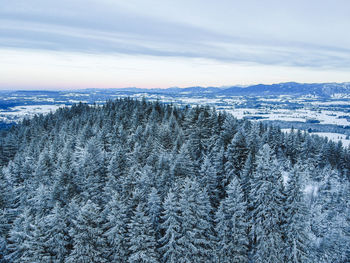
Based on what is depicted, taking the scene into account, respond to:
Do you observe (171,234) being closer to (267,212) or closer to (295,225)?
(267,212)

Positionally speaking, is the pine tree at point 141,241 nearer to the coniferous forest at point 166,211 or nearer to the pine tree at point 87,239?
the coniferous forest at point 166,211

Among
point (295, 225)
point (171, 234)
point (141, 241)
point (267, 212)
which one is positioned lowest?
point (295, 225)

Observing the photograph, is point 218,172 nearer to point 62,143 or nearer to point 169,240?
point 169,240

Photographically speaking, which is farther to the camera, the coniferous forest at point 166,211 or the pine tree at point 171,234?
the pine tree at point 171,234

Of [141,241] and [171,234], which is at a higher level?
[141,241]

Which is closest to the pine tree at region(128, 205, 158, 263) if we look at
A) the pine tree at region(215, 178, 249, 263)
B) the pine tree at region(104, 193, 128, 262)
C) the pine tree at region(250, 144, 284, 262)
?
the pine tree at region(104, 193, 128, 262)

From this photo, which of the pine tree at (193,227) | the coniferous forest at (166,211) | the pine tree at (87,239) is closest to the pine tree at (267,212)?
the coniferous forest at (166,211)

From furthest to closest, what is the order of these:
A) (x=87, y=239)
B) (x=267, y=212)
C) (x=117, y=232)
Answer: (x=267, y=212), (x=117, y=232), (x=87, y=239)

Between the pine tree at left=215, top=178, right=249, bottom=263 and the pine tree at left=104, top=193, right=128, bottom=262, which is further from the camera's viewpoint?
the pine tree at left=215, top=178, right=249, bottom=263

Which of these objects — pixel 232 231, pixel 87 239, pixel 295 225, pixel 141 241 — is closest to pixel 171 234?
pixel 141 241

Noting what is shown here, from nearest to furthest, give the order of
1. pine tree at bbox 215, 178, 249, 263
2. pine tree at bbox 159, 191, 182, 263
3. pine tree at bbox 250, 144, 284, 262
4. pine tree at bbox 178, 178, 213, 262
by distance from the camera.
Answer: pine tree at bbox 159, 191, 182, 263, pine tree at bbox 178, 178, 213, 262, pine tree at bbox 215, 178, 249, 263, pine tree at bbox 250, 144, 284, 262

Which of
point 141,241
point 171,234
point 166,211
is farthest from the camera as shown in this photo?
point 171,234

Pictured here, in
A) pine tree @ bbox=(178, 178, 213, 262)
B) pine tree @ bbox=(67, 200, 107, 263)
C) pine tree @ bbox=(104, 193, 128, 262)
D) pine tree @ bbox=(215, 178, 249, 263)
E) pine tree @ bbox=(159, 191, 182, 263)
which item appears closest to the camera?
pine tree @ bbox=(67, 200, 107, 263)

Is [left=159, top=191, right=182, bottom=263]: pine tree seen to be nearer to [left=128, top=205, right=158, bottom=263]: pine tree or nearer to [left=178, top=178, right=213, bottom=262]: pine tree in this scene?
[left=178, top=178, right=213, bottom=262]: pine tree
